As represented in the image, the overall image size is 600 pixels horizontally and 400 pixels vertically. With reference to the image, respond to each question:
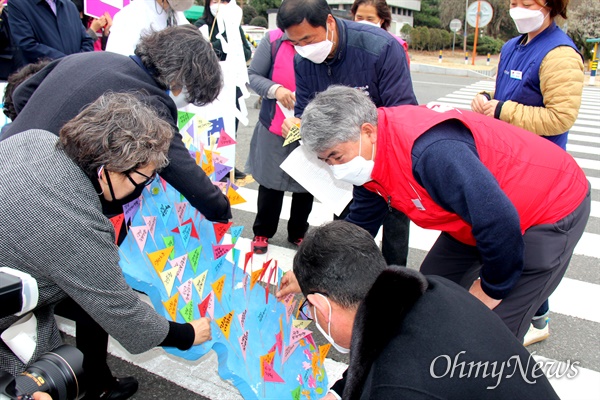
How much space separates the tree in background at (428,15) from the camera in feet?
131

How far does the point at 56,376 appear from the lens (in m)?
1.47

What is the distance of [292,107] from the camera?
3236mm

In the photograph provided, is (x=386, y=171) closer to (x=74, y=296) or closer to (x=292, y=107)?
(x=74, y=296)

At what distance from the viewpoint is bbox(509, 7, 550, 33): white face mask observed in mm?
2430

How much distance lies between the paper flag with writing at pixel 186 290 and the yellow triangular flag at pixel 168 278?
1.6 inches

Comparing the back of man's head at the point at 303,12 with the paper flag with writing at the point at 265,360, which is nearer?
the paper flag with writing at the point at 265,360

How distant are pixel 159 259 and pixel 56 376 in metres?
0.68

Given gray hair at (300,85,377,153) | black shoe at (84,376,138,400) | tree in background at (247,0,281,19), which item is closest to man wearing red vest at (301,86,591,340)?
gray hair at (300,85,377,153)

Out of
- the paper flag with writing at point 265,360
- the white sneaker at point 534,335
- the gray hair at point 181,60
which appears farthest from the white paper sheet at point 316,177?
the white sneaker at point 534,335

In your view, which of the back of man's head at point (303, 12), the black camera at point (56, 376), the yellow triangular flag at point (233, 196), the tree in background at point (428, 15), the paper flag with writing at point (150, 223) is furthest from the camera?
the tree in background at point (428, 15)

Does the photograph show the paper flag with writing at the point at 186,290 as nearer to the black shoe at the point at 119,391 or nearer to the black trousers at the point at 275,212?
the black shoe at the point at 119,391

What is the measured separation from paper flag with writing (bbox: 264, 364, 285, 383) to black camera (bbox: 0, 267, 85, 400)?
66 centimetres

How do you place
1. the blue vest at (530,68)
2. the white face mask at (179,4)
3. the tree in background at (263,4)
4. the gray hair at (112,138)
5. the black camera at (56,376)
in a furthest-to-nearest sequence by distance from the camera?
the tree in background at (263,4) < the white face mask at (179,4) < the blue vest at (530,68) < the gray hair at (112,138) < the black camera at (56,376)

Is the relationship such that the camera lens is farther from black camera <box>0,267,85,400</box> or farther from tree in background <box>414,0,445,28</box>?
tree in background <box>414,0,445,28</box>
